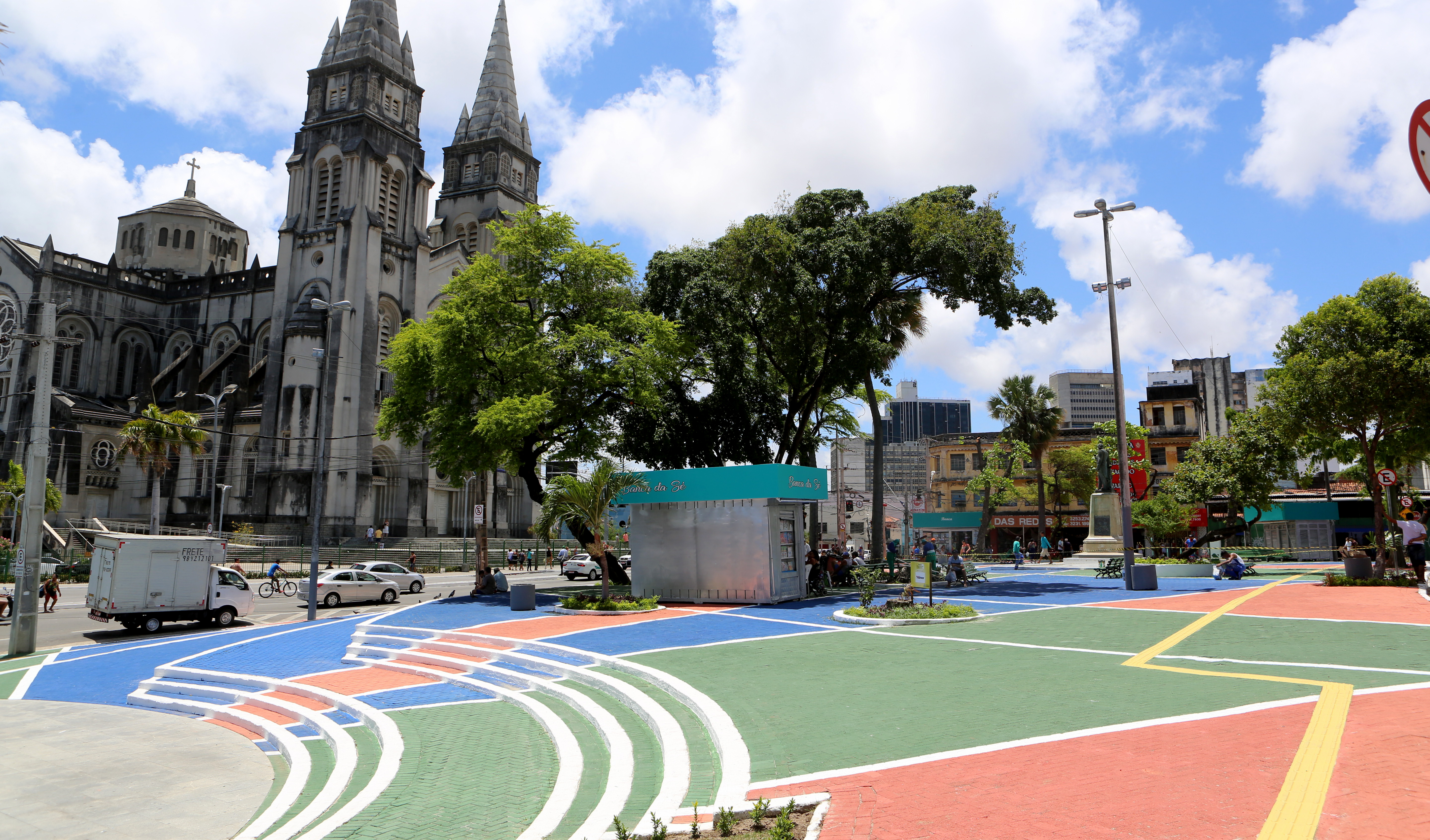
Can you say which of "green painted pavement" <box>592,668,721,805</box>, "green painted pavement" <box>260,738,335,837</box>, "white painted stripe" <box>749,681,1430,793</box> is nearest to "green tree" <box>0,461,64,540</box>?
"green painted pavement" <box>260,738,335,837</box>

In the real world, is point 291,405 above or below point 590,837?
above

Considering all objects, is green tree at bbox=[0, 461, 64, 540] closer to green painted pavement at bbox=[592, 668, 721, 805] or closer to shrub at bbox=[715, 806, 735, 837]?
green painted pavement at bbox=[592, 668, 721, 805]

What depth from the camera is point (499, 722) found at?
9.77 metres

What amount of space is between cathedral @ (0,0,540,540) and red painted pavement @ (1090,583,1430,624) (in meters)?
43.3

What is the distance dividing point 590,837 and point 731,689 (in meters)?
4.37

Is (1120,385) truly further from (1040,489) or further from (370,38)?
(370,38)

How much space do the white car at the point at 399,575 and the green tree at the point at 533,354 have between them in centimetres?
468

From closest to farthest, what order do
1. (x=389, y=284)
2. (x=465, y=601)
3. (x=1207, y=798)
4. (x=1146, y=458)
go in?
(x=1207, y=798), (x=465, y=601), (x=1146, y=458), (x=389, y=284)

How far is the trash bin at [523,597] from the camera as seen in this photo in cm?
2100

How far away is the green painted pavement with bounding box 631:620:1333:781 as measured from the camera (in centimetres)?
740

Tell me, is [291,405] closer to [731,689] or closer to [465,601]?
[465,601]

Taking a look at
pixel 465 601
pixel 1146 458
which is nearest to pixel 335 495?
pixel 465 601

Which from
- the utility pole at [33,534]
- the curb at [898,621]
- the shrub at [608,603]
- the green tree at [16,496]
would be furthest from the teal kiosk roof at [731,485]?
the green tree at [16,496]

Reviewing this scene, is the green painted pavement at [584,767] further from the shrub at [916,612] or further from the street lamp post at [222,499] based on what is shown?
the street lamp post at [222,499]
